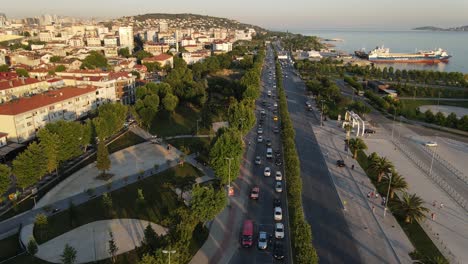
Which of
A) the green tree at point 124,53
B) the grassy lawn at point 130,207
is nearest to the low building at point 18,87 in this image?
the grassy lawn at point 130,207

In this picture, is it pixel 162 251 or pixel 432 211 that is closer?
pixel 162 251

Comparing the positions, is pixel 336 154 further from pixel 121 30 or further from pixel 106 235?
pixel 121 30

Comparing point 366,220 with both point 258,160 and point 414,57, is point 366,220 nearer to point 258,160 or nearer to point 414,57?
point 258,160

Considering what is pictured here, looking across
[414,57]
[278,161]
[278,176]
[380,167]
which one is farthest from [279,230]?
[414,57]

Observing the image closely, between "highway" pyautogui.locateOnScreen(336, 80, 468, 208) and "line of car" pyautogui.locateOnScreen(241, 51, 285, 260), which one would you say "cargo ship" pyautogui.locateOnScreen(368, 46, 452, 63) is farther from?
"line of car" pyautogui.locateOnScreen(241, 51, 285, 260)

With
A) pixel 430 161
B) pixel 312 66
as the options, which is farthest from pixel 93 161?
pixel 312 66

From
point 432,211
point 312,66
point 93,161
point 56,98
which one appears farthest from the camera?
point 312,66

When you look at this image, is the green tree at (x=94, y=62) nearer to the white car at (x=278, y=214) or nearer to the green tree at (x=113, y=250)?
the green tree at (x=113, y=250)

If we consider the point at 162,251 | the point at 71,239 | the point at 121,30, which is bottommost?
the point at 71,239
